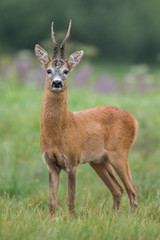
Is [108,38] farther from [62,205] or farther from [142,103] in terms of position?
[62,205]

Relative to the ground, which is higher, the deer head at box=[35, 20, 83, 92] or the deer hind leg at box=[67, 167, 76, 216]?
the deer head at box=[35, 20, 83, 92]

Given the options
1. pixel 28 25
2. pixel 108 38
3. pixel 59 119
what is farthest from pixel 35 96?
pixel 108 38

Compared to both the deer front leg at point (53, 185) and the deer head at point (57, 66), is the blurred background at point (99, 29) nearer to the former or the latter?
the deer head at point (57, 66)

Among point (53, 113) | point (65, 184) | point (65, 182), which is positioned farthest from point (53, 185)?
point (65, 182)

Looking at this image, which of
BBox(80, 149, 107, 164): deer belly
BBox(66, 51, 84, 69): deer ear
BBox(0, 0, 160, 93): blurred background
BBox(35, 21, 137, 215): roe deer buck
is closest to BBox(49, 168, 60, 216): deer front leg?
BBox(35, 21, 137, 215): roe deer buck

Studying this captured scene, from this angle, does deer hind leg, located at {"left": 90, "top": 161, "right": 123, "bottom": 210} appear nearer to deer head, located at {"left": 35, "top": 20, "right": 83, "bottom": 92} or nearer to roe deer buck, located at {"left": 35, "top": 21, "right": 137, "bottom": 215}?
roe deer buck, located at {"left": 35, "top": 21, "right": 137, "bottom": 215}

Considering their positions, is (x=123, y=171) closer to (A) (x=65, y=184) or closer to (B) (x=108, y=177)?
(B) (x=108, y=177)

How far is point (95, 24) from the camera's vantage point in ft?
76.5

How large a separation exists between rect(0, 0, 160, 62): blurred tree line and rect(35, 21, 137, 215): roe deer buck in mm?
13897

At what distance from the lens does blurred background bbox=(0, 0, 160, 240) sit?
513 centimetres

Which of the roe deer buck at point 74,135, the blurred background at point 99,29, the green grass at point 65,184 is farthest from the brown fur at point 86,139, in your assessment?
the blurred background at point 99,29

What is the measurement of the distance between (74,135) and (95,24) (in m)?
18.1

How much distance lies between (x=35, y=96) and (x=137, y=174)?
5.09m

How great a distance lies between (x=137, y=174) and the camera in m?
8.70
